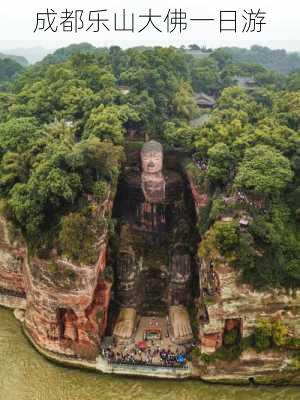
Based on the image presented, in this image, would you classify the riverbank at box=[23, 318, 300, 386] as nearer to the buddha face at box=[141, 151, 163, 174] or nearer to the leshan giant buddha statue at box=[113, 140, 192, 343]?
the leshan giant buddha statue at box=[113, 140, 192, 343]

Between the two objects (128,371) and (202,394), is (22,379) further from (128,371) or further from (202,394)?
(202,394)

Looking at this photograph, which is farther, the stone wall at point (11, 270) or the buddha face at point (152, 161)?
the buddha face at point (152, 161)

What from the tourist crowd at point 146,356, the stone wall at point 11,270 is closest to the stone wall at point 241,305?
the tourist crowd at point 146,356

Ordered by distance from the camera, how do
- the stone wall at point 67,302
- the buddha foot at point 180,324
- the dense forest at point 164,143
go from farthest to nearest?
the buddha foot at point 180,324 → the dense forest at point 164,143 → the stone wall at point 67,302

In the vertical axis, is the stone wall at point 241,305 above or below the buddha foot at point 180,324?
above

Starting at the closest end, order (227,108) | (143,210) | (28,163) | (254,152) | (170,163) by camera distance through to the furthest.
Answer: (254,152) → (28,163) → (143,210) → (170,163) → (227,108)

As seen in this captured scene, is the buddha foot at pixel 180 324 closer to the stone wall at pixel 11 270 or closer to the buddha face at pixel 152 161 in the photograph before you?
the buddha face at pixel 152 161

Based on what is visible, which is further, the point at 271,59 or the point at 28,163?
the point at 271,59

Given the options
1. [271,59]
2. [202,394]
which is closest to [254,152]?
[202,394]
